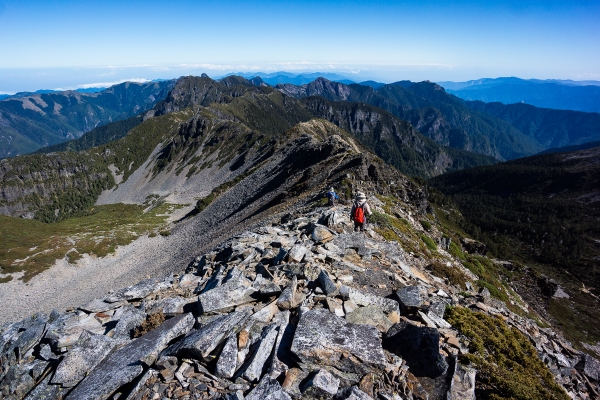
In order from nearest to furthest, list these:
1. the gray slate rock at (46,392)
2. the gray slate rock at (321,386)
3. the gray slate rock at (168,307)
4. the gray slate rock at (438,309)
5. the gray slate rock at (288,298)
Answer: the gray slate rock at (321,386) → the gray slate rock at (46,392) → the gray slate rock at (288,298) → the gray slate rock at (438,309) → the gray slate rock at (168,307)

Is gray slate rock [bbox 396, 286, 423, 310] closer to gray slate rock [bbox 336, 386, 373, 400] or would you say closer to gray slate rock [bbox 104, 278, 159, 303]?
gray slate rock [bbox 336, 386, 373, 400]

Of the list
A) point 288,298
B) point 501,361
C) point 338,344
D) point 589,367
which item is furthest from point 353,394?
point 589,367

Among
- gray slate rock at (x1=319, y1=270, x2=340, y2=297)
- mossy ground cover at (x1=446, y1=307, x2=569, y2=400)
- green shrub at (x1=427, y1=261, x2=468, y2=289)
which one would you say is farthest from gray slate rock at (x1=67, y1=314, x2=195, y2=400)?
green shrub at (x1=427, y1=261, x2=468, y2=289)

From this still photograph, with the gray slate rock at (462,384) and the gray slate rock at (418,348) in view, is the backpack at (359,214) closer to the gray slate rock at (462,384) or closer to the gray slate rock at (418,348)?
the gray slate rock at (418,348)

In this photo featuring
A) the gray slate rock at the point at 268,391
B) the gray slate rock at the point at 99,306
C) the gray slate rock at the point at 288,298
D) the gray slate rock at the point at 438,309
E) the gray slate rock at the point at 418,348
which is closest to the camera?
the gray slate rock at the point at 268,391

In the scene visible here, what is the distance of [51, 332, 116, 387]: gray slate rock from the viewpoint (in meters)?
8.09

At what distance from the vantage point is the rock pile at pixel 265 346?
7.25 m

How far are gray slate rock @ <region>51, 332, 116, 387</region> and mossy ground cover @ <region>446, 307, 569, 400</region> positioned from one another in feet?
35.4

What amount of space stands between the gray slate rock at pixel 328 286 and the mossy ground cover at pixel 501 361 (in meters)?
4.23

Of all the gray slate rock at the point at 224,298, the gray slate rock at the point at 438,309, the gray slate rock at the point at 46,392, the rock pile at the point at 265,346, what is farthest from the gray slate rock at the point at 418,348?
the gray slate rock at the point at 46,392

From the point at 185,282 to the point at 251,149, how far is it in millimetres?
137384

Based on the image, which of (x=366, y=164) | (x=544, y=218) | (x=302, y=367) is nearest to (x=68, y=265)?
(x=366, y=164)

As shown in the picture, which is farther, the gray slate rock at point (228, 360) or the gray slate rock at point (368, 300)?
the gray slate rock at point (368, 300)

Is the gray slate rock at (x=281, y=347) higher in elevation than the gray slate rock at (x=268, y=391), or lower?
lower
